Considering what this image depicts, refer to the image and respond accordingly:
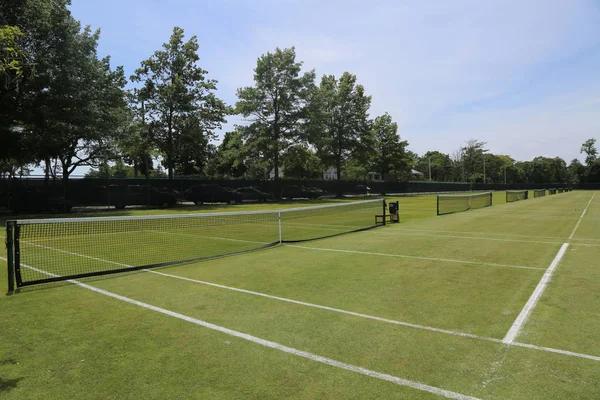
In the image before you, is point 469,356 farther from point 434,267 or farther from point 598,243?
point 598,243

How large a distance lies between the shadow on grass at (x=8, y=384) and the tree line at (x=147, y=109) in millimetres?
4073

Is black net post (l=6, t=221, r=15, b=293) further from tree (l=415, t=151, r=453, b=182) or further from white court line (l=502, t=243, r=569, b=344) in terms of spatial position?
tree (l=415, t=151, r=453, b=182)

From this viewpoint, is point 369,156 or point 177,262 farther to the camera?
point 369,156

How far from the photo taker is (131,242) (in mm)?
13422

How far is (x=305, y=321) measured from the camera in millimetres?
5453

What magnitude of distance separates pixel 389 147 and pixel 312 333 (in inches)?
3107

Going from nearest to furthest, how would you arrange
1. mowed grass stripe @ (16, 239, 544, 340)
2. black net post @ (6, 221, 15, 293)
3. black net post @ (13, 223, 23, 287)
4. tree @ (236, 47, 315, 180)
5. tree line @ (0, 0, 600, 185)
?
mowed grass stripe @ (16, 239, 544, 340), black net post @ (6, 221, 15, 293), black net post @ (13, 223, 23, 287), tree line @ (0, 0, 600, 185), tree @ (236, 47, 315, 180)

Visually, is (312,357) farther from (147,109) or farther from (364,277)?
(147,109)

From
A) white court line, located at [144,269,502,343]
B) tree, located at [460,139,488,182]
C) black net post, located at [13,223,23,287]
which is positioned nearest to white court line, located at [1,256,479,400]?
white court line, located at [144,269,502,343]

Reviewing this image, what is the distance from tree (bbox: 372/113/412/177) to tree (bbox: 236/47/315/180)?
33.0m

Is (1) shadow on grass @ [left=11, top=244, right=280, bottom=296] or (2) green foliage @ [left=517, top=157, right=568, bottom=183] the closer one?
(1) shadow on grass @ [left=11, top=244, right=280, bottom=296]

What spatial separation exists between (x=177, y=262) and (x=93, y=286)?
242 centimetres

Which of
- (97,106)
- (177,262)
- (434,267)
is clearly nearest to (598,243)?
(434,267)

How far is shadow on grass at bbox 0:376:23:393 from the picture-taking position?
368cm
